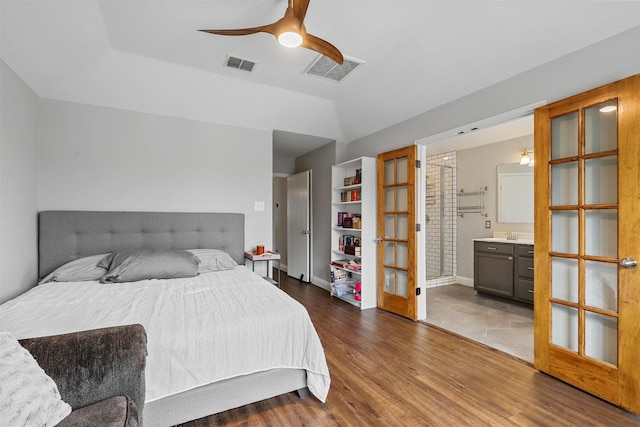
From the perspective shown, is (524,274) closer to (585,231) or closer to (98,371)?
(585,231)

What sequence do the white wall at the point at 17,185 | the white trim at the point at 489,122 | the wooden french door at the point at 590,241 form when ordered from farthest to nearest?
the white trim at the point at 489,122 → the white wall at the point at 17,185 → the wooden french door at the point at 590,241

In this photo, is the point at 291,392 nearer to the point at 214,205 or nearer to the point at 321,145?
the point at 214,205

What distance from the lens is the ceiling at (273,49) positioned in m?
2.06

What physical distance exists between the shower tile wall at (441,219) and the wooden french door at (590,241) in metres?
3.19

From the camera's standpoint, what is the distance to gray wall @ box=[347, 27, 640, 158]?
74.1 inches

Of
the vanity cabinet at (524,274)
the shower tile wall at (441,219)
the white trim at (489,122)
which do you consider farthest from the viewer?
the shower tile wall at (441,219)

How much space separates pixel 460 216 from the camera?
5352 mm

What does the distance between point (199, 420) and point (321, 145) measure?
4161 millimetres

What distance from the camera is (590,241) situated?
2.02m

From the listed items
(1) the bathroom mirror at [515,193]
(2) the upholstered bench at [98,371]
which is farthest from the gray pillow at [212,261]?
(1) the bathroom mirror at [515,193]

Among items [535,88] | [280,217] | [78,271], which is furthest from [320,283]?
[535,88]

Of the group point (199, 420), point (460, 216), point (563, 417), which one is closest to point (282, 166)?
point (460, 216)

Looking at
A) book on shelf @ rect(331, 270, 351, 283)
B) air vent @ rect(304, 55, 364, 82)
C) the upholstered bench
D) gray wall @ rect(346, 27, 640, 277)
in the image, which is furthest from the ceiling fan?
book on shelf @ rect(331, 270, 351, 283)

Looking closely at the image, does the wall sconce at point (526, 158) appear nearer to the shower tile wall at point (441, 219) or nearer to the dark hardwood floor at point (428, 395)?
the shower tile wall at point (441, 219)
